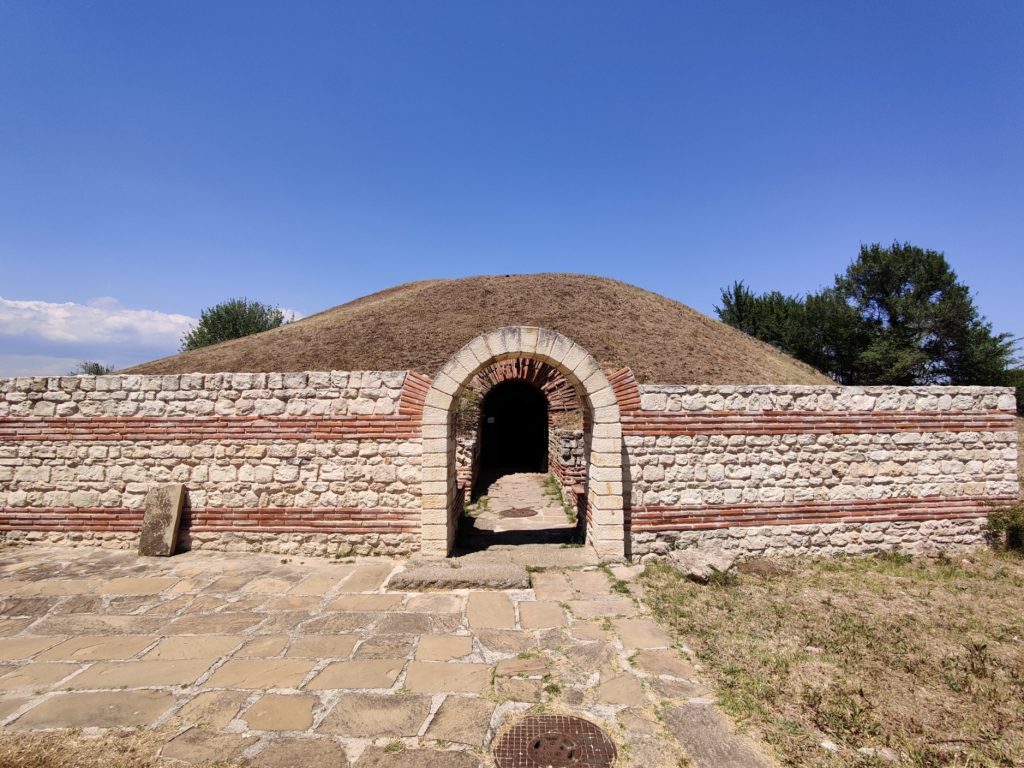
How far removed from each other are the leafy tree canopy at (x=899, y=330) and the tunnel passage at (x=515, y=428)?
23474 mm

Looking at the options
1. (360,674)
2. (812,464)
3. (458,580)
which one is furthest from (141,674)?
(812,464)

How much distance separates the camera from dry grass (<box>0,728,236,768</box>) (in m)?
3.14

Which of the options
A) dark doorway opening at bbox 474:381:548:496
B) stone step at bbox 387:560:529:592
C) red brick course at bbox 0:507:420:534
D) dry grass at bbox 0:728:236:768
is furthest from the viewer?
dark doorway opening at bbox 474:381:548:496

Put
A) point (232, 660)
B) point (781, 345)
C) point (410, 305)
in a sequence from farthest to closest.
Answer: point (781, 345), point (410, 305), point (232, 660)

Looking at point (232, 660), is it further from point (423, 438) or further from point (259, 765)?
point (423, 438)

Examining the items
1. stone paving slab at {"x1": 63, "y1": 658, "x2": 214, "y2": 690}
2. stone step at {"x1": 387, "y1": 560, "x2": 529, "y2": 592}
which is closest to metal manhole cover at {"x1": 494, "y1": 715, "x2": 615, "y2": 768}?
stone step at {"x1": 387, "y1": 560, "x2": 529, "y2": 592}

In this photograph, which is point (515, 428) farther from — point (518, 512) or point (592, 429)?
point (592, 429)

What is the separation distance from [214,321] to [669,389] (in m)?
40.9

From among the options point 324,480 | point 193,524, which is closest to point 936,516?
point 324,480

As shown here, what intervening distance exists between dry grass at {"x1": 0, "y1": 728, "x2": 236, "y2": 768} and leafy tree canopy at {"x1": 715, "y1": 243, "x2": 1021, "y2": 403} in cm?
3554

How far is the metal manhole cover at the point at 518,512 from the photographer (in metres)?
10.2

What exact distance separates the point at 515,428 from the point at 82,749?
651 inches

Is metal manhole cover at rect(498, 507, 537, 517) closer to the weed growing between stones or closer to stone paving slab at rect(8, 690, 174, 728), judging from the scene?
the weed growing between stones

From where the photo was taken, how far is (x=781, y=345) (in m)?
36.1
